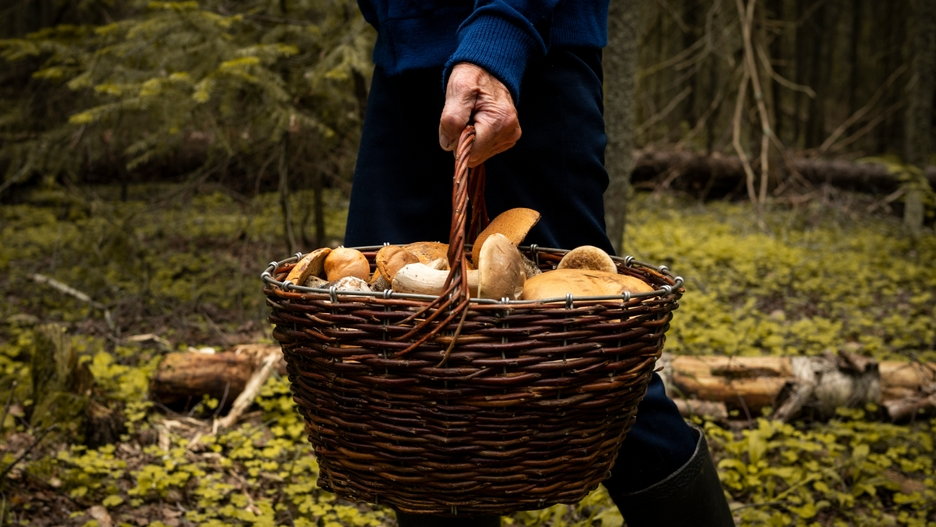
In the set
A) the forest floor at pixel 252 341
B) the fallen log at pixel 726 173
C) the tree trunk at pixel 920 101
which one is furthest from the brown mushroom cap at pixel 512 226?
the fallen log at pixel 726 173

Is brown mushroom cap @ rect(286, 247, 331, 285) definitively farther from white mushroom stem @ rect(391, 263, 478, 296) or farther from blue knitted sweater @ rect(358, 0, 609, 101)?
blue knitted sweater @ rect(358, 0, 609, 101)

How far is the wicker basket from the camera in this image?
3.34 feet

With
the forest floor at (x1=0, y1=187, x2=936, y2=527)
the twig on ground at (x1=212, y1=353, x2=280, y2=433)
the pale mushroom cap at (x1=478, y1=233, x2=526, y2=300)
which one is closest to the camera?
the pale mushroom cap at (x1=478, y1=233, x2=526, y2=300)

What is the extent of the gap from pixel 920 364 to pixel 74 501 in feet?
11.0

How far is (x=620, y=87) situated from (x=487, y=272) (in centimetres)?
286

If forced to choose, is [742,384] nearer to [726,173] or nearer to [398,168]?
[398,168]

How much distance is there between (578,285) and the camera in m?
1.15

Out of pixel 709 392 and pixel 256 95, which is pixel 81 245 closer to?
pixel 256 95

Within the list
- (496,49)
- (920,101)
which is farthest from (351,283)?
(920,101)

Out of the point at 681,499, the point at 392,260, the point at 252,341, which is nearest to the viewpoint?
the point at 392,260

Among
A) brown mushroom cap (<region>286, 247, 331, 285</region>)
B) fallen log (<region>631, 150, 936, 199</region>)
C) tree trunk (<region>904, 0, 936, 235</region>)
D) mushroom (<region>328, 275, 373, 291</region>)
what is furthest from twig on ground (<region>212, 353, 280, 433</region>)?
fallen log (<region>631, 150, 936, 199</region>)

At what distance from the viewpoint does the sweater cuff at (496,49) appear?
49.6 inches

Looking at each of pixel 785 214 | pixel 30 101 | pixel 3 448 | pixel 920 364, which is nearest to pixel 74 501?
Result: pixel 3 448

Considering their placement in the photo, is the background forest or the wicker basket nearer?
the wicker basket
